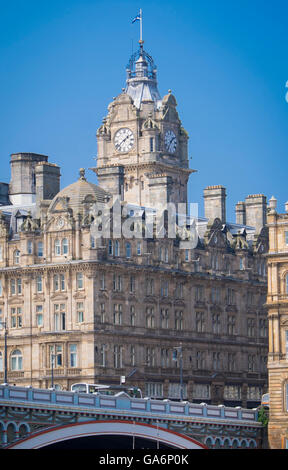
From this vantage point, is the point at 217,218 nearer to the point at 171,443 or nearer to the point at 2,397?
the point at 171,443

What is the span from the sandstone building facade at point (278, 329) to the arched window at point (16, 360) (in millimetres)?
27005

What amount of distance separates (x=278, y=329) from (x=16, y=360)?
28374 mm

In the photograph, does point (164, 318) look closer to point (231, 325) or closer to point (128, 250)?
point (128, 250)

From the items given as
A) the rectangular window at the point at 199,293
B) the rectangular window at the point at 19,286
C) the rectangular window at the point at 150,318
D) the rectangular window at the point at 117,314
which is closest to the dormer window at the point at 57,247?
the rectangular window at the point at 19,286

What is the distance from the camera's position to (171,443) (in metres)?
154

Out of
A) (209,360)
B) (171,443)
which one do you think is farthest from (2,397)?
(209,360)

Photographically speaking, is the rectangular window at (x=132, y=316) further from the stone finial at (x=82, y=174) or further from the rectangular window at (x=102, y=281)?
the stone finial at (x=82, y=174)

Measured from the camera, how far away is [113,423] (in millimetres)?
147500

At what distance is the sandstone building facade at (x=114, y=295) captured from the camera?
180 meters

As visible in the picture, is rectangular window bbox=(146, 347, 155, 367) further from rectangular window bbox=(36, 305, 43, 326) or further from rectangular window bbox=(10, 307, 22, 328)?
rectangular window bbox=(10, 307, 22, 328)

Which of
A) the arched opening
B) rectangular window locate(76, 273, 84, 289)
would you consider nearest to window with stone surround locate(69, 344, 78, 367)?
rectangular window locate(76, 273, 84, 289)

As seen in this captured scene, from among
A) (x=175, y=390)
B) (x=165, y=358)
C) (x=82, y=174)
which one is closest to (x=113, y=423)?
(x=165, y=358)

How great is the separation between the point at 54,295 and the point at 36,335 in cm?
422

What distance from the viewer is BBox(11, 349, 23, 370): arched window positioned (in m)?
183
